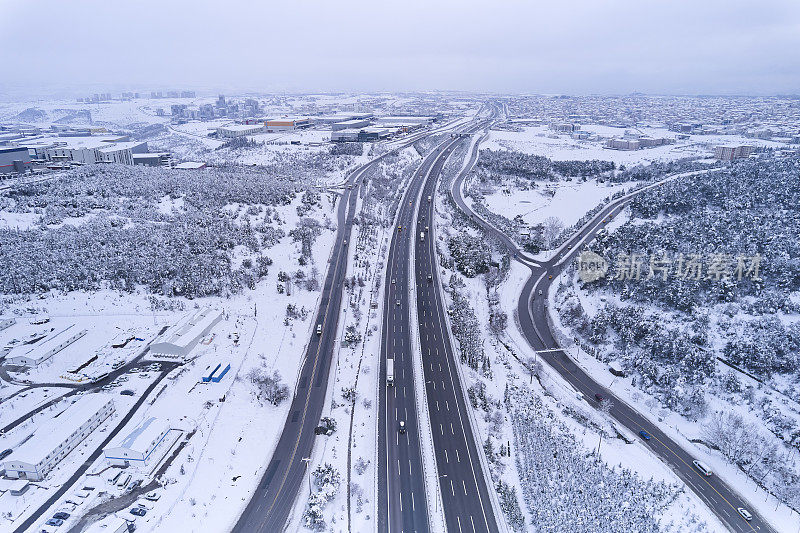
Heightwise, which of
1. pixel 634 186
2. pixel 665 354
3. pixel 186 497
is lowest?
pixel 186 497

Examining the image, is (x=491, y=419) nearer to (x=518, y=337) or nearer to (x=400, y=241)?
(x=518, y=337)

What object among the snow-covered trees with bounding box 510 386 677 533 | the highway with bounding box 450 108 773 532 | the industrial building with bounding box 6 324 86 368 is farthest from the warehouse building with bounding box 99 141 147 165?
the snow-covered trees with bounding box 510 386 677 533

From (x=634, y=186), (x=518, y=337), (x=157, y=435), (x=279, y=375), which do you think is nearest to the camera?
(x=157, y=435)

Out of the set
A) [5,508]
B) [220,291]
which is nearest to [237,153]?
[220,291]

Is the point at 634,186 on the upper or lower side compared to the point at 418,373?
upper

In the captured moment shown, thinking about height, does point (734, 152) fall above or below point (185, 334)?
above

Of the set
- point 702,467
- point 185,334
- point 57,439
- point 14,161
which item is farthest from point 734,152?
point 14,161

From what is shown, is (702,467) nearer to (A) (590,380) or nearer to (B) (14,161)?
(A) (590,380)
